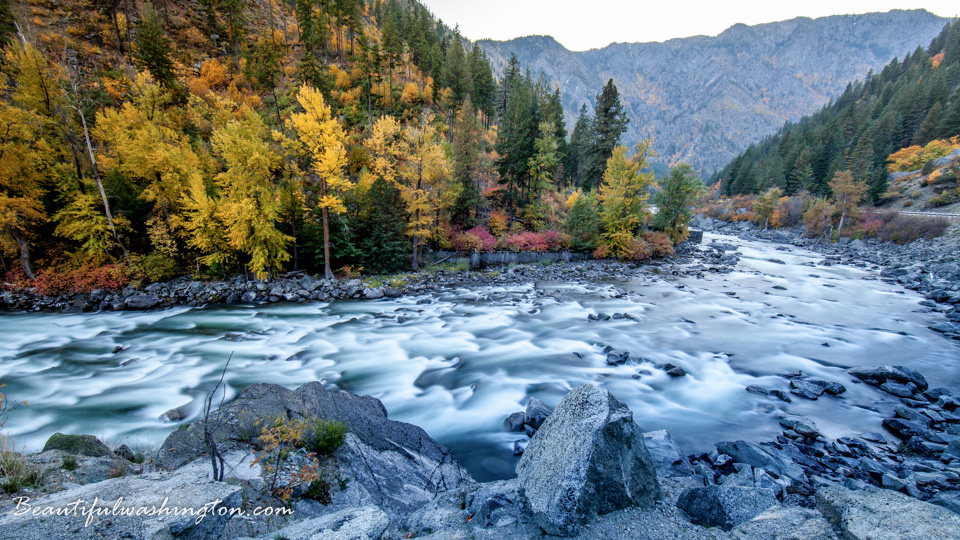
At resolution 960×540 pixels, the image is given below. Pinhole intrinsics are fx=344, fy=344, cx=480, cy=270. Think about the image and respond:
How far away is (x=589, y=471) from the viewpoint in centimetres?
421

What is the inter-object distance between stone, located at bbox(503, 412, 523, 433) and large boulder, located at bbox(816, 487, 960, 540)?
17.3ft

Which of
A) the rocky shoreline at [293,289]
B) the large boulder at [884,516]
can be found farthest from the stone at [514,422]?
the rocky shoreline at [293,289]

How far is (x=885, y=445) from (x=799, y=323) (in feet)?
34.9

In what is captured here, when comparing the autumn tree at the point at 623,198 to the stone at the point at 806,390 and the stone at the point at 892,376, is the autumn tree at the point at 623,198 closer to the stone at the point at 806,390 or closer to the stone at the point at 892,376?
the stone at the point at 892,376

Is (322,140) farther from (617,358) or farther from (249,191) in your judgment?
(617,358)

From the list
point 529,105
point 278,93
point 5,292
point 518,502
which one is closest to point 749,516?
point 518,502

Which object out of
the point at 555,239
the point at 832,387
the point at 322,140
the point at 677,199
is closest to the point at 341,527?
the point at 832,387

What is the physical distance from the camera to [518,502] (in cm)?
446

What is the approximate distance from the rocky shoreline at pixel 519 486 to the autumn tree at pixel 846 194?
4645cm

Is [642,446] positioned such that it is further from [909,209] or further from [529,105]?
[909,209]

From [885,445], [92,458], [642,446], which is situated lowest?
[885,445]

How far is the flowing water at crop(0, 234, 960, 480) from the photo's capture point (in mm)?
8633

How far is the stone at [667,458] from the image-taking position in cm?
597

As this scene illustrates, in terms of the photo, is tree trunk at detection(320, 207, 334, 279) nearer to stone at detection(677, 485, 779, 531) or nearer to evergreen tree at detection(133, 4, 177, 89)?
stone at detection(677, 485, 779, 531)
